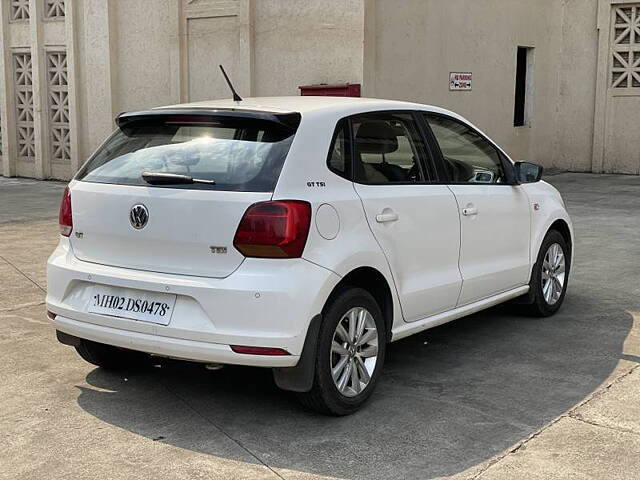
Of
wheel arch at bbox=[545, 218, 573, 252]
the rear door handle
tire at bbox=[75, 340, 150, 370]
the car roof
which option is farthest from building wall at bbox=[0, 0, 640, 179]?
tire at bbox=[75, 340, 150, 370]

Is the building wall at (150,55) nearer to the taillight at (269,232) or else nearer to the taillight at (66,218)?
the taillight at (66,218)

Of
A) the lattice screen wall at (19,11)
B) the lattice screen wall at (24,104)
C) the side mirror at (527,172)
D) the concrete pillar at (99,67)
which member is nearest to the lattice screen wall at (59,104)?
the lattice screen wall at (24,104)

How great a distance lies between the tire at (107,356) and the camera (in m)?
5.26

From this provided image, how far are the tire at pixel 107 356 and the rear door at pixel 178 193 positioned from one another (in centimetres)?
72

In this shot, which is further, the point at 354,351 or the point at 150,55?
the point at 150,55

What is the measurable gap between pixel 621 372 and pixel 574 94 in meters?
14.0

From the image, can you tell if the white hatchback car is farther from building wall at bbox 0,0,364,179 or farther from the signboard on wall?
the signboard on wall

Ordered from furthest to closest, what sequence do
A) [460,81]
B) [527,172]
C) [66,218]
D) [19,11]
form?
[19,11] → [460,81] → [527,172] → [66,218]

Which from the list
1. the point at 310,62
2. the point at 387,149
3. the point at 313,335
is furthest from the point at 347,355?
the point at 310,62

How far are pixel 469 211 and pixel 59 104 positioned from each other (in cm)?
1394

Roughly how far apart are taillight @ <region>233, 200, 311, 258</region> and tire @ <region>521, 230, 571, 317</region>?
2.77 metres

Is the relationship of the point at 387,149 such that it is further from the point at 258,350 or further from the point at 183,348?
the point at 183,348

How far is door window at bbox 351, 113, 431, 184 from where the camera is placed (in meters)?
4.89

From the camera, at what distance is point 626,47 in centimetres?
1755
